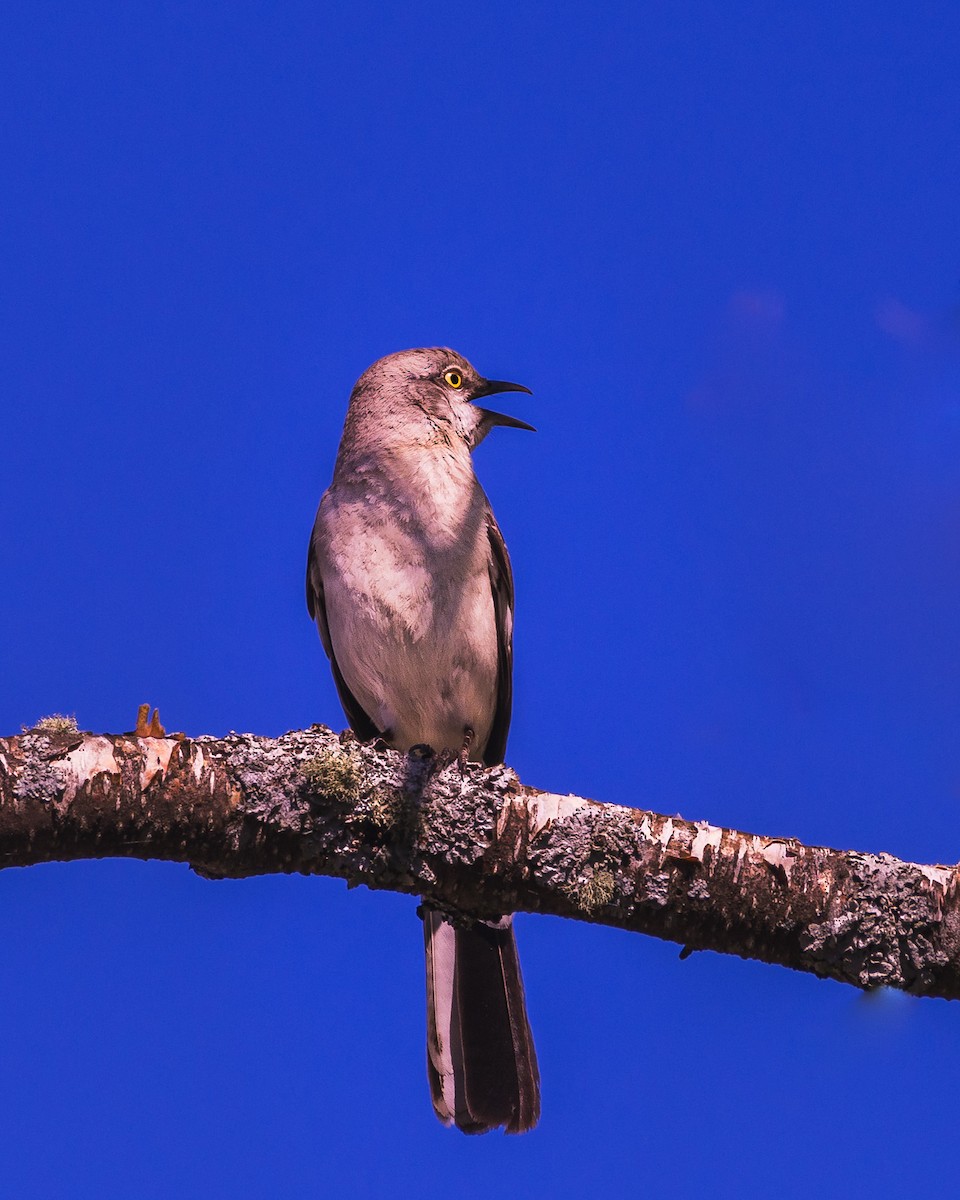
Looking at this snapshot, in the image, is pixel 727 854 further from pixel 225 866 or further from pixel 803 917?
pixel 225 866

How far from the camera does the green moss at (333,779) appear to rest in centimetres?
382

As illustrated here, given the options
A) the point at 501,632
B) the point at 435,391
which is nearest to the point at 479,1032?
the point at 501,632

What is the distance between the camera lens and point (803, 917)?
3734mm

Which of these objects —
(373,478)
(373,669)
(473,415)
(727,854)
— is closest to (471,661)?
(373,669)

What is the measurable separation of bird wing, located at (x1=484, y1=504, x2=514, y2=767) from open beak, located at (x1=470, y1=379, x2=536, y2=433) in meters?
0.97

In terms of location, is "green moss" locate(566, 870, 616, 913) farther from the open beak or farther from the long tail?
the open beak

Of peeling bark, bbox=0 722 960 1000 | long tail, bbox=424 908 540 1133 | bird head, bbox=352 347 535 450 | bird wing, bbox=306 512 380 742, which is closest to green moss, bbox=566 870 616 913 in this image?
peeling bark, bbox=0 722 960 1000

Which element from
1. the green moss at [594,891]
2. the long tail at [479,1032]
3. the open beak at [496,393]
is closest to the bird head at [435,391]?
the open beak at [496,393]

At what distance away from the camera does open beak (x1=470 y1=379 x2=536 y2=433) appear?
7.32 metres

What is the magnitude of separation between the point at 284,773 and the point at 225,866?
358 millimetres

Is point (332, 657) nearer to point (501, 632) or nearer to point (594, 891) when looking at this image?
point (501, 632)

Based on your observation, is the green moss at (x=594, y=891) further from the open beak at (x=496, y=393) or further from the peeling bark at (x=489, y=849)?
the open beak at (x=496, y=393)

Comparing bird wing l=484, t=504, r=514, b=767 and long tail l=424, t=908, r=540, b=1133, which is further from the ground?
bird wing l=484, t=504, r=514, b=767

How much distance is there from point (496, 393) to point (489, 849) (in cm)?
436
